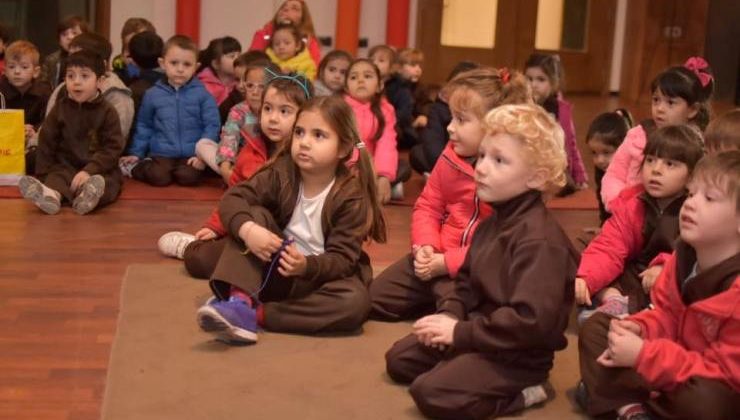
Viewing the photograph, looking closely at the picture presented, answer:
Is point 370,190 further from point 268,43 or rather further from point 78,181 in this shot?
point 268,43

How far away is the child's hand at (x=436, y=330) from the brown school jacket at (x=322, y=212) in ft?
1.97

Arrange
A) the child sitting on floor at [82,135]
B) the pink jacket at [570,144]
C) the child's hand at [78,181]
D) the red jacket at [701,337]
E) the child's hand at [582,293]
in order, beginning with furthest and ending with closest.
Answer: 1. the pink jacket at [570,144]
2. the child sitting on floor at [82,135]
3. the child's hand at [78,181]
4. the child's hand at [582,293]
5. the red jacket at [701,337]

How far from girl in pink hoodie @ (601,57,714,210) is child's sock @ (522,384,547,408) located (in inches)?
50.8

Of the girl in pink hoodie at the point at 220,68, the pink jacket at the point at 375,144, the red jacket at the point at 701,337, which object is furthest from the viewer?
the girl in pink hoodie at the point at 220,68

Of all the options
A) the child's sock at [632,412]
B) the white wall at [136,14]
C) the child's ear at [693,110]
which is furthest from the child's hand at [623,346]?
the white wall at [136,14]

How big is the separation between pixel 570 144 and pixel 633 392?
3.35 m

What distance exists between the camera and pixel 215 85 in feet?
21.3

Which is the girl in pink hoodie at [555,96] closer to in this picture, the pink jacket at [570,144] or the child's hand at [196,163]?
the pink jacket at [570,144]

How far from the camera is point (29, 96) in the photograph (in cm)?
603

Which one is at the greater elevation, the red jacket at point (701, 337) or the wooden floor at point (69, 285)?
the red jacket at point (701, 337)

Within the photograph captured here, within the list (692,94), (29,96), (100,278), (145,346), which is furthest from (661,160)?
(29,96)

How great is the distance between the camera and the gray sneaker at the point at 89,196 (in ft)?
16.5

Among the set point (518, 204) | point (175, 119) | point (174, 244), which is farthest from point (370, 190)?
point (175, 119)

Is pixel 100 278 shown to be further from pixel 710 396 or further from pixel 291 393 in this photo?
pixel 710 396
